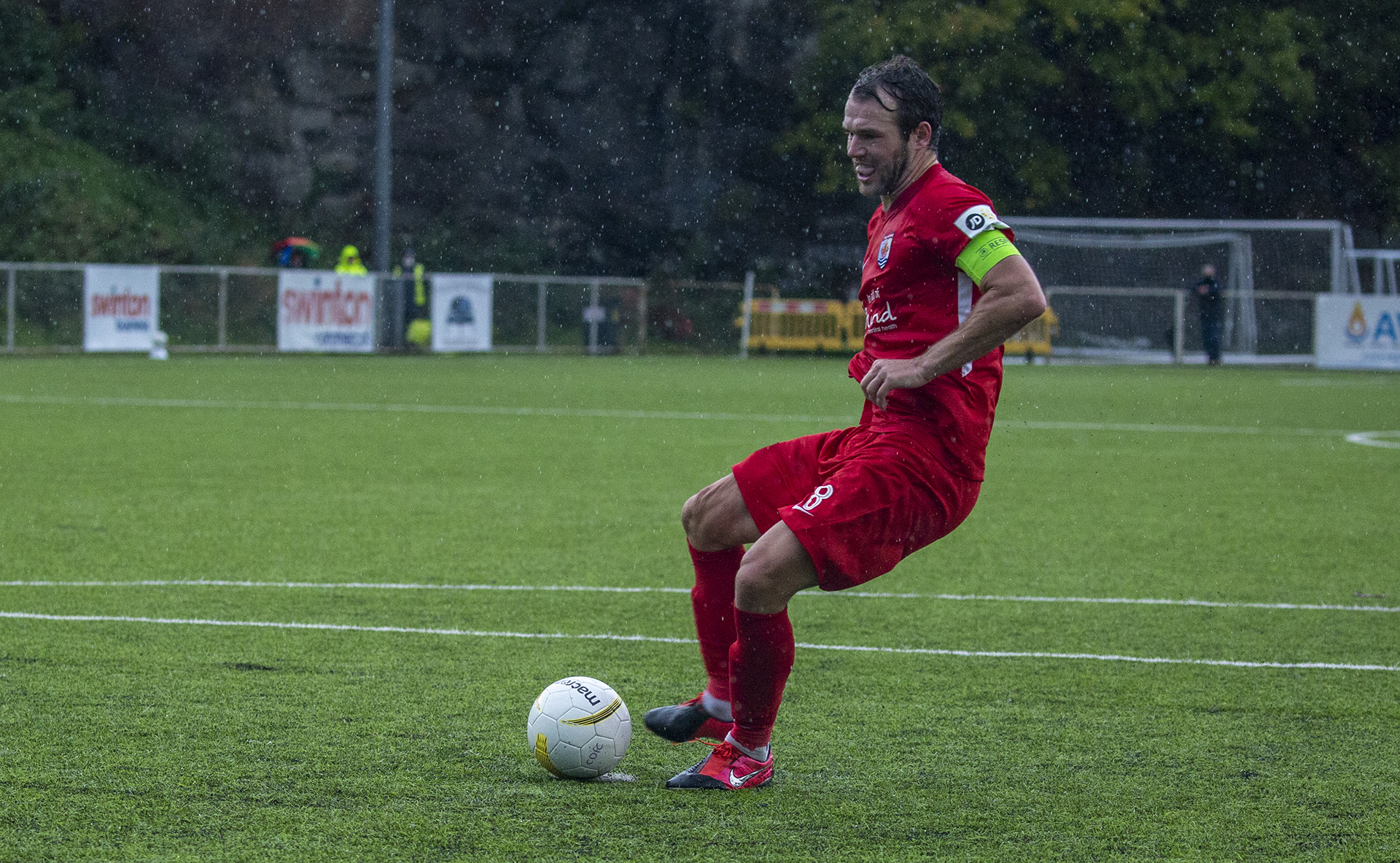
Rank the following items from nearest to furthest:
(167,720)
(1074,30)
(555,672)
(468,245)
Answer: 1. (167,720)
2. (555,672)
3. (1074,30)
4. (468,245)

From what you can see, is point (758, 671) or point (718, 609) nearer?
point (758, 671)

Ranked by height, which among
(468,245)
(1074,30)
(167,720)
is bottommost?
(167,720)

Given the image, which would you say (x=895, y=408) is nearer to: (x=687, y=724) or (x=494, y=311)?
(x=687, y=724)

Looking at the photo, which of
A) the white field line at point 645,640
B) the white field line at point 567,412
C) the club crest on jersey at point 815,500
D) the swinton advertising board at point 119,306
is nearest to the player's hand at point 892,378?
the club crest on jersey at point 815,500

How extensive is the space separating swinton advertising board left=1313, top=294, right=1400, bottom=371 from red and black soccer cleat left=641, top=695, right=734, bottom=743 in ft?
91.9

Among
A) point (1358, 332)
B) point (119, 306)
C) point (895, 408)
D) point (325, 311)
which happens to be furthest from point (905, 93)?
point (1358, 332)

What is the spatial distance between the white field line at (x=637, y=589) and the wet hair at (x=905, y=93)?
331cm

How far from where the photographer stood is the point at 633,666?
18.4ft

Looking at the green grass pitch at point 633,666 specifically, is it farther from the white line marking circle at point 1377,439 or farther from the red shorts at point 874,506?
the white line marking circle at point 1377,439

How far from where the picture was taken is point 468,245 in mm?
40594

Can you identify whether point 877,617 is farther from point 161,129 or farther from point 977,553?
point 161,129

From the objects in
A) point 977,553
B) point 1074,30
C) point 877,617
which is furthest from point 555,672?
point 1074,30

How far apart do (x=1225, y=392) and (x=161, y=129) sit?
83.7 ft

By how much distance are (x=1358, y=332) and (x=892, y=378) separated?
28701 millimetres
